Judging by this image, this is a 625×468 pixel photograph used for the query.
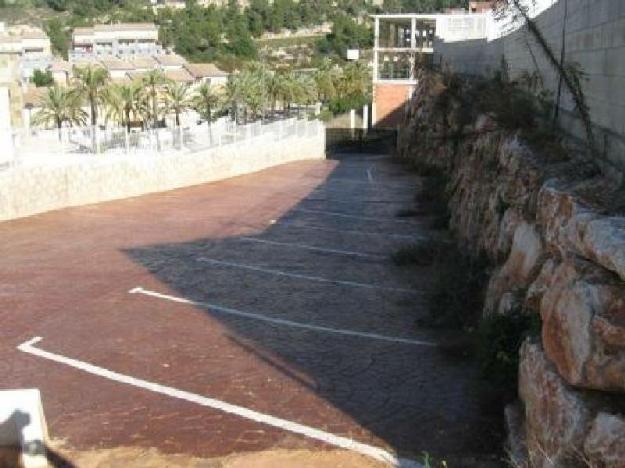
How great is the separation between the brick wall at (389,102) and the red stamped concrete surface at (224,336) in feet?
95.8

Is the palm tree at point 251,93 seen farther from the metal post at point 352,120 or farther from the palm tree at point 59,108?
the palm tree at point 59,108

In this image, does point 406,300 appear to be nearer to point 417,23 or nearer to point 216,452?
point 216,452

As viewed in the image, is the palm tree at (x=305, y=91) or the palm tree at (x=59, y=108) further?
the palm tree at (x=305, y=91)

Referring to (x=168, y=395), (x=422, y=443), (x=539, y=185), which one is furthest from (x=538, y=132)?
(x=168, y=395)

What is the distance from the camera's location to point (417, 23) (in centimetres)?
5169

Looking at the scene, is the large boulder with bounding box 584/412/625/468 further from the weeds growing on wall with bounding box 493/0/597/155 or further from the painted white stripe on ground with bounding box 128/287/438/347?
the painted white stripe on ground with bounding box 128/287/438/347

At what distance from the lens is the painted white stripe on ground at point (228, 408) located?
7.62m

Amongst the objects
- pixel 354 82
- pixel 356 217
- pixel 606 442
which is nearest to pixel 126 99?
pixel 356 217

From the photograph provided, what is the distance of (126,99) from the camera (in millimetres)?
37938

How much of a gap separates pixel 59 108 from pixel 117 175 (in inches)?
Result: 635

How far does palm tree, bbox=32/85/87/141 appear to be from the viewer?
3891 cm

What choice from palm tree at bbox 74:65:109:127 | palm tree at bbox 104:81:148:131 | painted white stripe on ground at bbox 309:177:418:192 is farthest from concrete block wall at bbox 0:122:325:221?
palm tree at bbox 74:65:109:127

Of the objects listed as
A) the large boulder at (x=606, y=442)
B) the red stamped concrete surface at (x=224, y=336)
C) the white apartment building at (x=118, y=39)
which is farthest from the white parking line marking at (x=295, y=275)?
the white apartment building at (x=118, y=39)

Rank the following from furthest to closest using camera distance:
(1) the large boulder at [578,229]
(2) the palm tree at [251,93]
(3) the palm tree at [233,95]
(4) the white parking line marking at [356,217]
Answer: (2) the palm tree at [251,93] < (3) the palm tree at [233,95] < (4) the white parking line marking at [356,217] < (1) the large boulder at [578,229]
